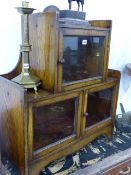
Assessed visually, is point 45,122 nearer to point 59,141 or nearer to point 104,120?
point 59,141

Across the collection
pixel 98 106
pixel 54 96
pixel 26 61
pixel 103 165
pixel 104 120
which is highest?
pixel 26 61

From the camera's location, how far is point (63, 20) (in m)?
1.12

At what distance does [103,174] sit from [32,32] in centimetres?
81

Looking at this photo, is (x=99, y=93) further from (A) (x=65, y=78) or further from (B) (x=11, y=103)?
(B) (x=11, y=103)

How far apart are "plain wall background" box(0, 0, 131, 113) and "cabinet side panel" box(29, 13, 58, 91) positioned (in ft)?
0.73

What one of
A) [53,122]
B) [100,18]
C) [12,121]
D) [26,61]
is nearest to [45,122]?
[53,122]

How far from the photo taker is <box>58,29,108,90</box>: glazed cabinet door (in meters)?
1.08

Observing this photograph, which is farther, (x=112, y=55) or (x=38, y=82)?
(x=112, y=55)

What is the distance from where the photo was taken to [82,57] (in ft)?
4.04

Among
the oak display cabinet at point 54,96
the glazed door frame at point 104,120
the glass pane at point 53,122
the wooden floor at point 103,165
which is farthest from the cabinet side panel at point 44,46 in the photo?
the wooden floor at point 103,165

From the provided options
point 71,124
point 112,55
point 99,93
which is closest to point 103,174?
point 71,124

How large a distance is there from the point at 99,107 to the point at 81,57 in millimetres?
400

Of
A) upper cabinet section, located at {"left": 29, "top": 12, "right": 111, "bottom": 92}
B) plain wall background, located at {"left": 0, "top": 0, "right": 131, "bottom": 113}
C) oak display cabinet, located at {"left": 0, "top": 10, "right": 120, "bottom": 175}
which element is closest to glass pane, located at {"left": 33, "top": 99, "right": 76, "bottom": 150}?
oak display cabinet, located at {"left": 0, "top": 10, "right": 120, "bottom": 175}

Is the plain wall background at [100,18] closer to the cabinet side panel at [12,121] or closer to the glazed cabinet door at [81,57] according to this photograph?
the cabinet side panel at [12,121]
